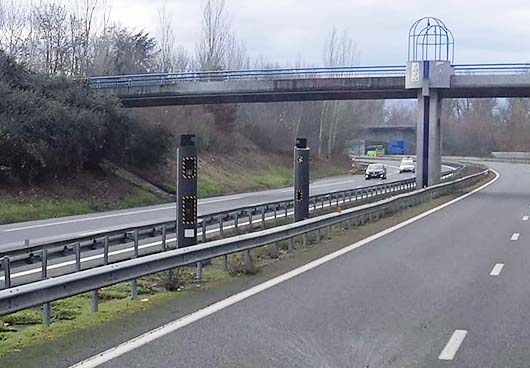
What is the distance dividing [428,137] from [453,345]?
45.1 meters

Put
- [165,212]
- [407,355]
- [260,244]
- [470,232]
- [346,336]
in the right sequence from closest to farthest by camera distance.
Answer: [407,355] < [346,336] < [260,244] < [470,232] < [165,212]

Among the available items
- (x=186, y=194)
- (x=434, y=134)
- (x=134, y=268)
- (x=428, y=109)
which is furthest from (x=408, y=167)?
(x=134, y=268)

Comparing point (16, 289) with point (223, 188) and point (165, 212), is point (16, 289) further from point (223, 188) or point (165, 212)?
point (223, 188)

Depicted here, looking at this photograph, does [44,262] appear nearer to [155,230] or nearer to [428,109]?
[155,230]

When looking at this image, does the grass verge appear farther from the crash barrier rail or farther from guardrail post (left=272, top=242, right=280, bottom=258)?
guardrail post (left=272, top=242, right=280, bottom=258)

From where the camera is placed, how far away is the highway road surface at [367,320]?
9352mm

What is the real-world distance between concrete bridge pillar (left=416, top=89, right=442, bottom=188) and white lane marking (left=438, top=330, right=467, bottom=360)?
43293 millimetres

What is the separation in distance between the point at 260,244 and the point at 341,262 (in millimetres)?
1773

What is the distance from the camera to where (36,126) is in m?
41.3

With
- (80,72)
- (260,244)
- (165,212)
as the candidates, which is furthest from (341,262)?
(80,72)

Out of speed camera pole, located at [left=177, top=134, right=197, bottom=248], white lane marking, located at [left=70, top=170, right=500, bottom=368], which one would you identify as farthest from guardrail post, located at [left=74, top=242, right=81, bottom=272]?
white lane marking, located at [left=70, top=170, right=500, bottom=368]

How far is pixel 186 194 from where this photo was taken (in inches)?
714

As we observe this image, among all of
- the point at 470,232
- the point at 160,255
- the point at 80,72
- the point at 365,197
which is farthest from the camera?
the point at 80,72

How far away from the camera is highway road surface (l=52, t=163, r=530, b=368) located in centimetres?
935
